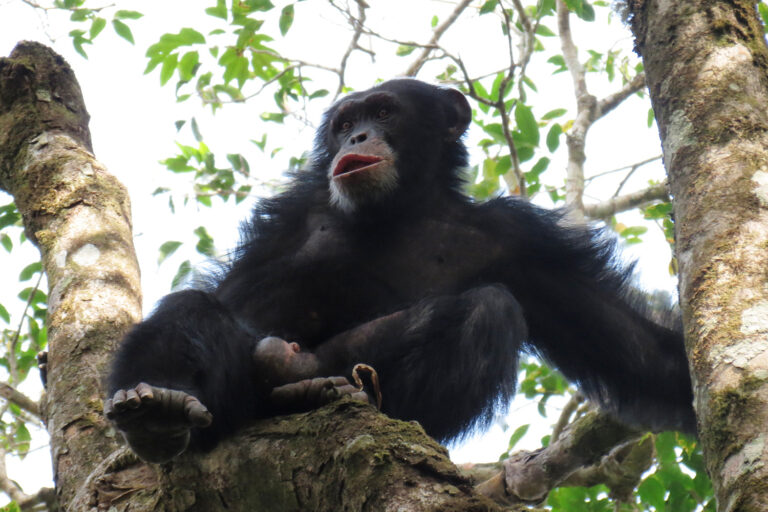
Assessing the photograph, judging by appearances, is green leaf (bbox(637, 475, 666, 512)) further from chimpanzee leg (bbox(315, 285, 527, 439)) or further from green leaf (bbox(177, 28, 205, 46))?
green leaf (bbox(177, 28, 205, 46))

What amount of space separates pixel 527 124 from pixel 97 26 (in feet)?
14.0

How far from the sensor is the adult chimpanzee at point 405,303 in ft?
11.3

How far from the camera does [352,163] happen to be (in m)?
4.73

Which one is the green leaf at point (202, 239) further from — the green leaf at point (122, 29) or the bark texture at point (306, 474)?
the bark texture at point (306, 474)

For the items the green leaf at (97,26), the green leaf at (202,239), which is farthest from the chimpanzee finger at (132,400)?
the green leaf at (97,26)

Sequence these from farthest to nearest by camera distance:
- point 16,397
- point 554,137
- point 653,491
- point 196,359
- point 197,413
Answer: point 554,137
point 16,397
point 653,491
point 196,359
point 197,413

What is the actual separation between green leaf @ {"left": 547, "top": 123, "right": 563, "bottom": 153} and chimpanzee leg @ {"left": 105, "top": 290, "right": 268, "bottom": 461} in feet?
11.6

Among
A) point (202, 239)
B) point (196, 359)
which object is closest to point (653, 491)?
point (196, 359)

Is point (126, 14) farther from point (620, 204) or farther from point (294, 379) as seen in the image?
point (294, 379)

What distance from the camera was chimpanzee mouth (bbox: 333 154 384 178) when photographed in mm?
4705

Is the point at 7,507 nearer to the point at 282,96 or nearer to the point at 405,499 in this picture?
the point at 405,499

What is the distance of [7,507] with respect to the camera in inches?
196

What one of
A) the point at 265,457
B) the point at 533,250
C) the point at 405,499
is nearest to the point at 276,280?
the point at 533,250

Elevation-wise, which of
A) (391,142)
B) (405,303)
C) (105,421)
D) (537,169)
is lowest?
(105,421)
